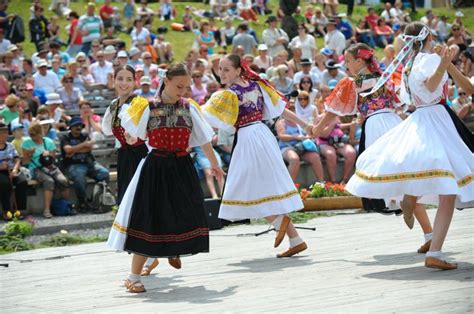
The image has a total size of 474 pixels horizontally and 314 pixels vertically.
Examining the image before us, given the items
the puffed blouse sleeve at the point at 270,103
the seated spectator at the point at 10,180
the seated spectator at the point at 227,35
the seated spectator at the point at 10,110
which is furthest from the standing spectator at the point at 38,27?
the puffed blouse sleeve at the point at 270,103

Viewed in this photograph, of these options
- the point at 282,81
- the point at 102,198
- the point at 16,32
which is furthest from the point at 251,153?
the point at 16,32

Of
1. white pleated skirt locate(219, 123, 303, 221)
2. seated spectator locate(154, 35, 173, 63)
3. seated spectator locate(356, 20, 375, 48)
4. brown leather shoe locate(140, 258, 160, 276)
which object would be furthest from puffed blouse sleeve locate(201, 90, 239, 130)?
seated spectator locate(356, 20, 375, 48)

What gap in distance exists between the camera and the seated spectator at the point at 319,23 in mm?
25750

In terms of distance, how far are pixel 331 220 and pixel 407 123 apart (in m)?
3.99

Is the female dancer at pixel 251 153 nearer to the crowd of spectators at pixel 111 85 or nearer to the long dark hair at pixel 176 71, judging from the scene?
the crowd of spectators at pixel 111 85

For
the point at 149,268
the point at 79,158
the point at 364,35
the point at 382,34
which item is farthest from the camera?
the point at 382,34

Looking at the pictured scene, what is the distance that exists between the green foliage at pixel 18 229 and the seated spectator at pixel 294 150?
3.95 m

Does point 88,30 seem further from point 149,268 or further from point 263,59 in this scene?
point 149,268

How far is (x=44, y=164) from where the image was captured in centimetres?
1366

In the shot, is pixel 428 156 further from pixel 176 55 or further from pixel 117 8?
pixel 117 8

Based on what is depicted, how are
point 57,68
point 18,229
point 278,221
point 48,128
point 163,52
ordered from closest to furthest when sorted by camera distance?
point 278,221 → point 18,229 → point 48,128 → point 57,68 → point 163,52

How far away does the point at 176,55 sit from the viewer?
23531 millimetres

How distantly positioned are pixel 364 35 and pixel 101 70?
8885 millimetres

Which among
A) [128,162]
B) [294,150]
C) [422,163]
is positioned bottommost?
[294,150]
